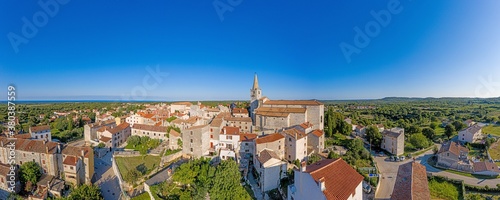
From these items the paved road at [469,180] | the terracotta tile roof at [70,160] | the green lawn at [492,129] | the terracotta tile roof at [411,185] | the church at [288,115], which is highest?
the church at [288,115]

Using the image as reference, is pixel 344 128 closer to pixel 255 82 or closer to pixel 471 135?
pixel 255 82

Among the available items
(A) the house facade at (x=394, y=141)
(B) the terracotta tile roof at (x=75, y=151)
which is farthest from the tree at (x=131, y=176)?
(A) the house facade at (x=394, y=141)

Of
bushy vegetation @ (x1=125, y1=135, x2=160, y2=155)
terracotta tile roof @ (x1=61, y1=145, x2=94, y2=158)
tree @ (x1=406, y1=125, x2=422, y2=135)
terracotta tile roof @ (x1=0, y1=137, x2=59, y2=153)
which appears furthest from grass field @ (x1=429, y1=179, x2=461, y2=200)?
terracotta tile roof @ (x1=0, y1=137, x2=59, y2=153)

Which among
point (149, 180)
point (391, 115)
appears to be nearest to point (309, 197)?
point (149, 180)

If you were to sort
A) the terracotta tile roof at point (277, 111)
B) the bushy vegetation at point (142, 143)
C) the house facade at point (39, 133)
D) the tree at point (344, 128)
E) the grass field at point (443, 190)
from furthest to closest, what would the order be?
the tree at point (344, 128) → the house facade at point (39, 133) → the terracotta tile roof at point (277, 111) → the bushy vegetation at point (142, 143) → the grass field at point (443, 190)

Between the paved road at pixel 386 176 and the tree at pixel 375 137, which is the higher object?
the tree at pixel 375 137

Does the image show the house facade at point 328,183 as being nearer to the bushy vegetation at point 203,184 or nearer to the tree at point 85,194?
the bushy vegetation at point 203,184

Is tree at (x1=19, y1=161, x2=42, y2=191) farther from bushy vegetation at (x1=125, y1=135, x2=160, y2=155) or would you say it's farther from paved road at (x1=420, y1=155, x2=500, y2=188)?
paved road at (x1=420, y1=155, x2=500, y2=188)
